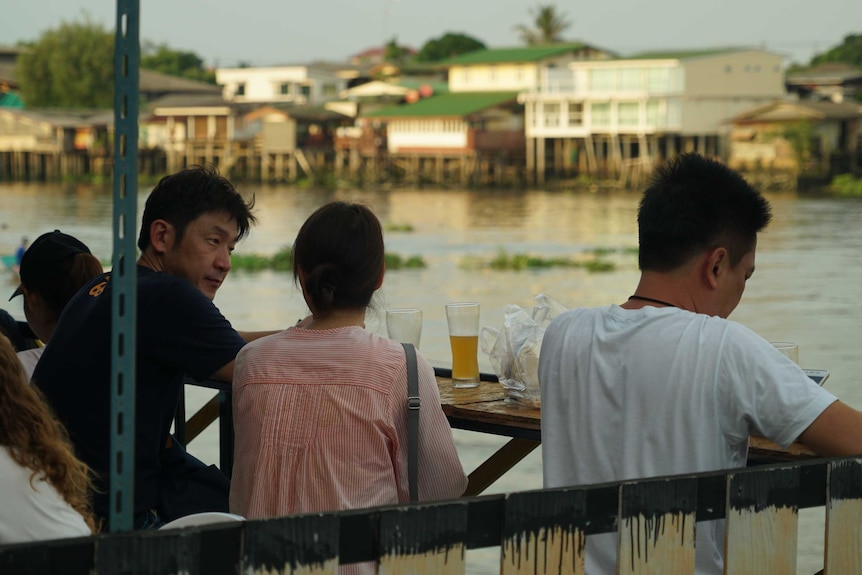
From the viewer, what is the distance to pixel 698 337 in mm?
1973

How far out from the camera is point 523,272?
2366 cm

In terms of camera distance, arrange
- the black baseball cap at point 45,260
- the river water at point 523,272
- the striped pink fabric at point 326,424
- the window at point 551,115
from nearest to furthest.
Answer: the striped pink fabric at point 326,424
the black baseball cap at point 45,260
the river water at point 523,272
the window at point 551,115

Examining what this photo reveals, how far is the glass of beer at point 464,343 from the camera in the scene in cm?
307

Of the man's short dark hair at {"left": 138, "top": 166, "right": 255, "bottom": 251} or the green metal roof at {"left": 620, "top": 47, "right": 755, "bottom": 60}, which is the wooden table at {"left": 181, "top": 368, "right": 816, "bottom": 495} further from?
the green metal roof at {"left": 620, "top": 47, "right": 755, "bottom": 60}

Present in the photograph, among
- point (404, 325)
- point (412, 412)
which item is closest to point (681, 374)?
point (412, 412)

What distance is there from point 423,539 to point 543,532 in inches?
6.8

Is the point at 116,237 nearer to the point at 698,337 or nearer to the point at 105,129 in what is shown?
the point at 698,337

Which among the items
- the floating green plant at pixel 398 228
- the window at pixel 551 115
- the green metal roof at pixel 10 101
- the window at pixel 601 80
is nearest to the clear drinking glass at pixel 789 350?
the floating green plant at pixel 398 228

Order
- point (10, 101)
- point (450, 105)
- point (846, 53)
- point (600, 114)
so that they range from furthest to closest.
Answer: point (846, 53), point (10, 101), point (450, 105), point (600, 114)

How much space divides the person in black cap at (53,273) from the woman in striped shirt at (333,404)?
97 cm

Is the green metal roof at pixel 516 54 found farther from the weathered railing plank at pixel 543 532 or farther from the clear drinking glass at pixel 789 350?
the weathered railing plank at pixel 543 532

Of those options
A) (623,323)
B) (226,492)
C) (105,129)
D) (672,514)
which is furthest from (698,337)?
(105,129)

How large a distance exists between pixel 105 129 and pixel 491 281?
46430 mm

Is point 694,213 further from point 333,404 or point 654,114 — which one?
point 654,114
